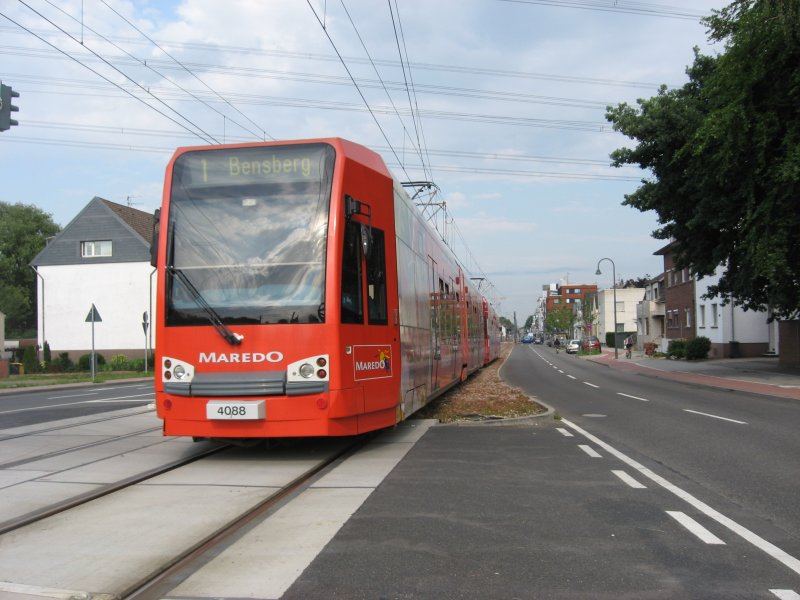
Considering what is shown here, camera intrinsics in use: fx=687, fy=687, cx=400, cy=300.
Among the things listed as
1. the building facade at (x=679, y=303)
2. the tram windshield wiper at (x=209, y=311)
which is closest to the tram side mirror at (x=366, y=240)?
the tram windshield wiper at (x=209, y=311)

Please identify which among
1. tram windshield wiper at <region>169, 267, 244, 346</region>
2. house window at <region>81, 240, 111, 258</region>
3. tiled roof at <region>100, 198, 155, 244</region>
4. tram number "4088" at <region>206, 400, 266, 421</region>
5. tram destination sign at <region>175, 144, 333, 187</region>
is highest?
tiled roof at <region>100, 198, 155, 244</region>

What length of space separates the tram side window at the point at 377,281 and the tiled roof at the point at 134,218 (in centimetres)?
4012

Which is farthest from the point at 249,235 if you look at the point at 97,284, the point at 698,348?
the point at 97,284

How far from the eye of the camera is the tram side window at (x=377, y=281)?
319 inches

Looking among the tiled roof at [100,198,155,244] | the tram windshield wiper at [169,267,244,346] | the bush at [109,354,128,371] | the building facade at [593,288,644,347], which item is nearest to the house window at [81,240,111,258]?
the tiled roof at [100,198,155,244]

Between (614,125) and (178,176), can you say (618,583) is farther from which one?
(614,125)

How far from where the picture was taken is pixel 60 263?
151 ft

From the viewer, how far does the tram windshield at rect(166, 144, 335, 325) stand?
24.6 ft

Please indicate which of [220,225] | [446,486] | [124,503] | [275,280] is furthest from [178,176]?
[446,486]

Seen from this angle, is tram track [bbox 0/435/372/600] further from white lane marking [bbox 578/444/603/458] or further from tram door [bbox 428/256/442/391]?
tram door [bbox 428/256/442/391]

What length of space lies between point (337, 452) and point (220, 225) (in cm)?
318

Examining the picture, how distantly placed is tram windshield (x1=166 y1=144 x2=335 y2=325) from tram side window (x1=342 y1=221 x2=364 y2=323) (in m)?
0.27

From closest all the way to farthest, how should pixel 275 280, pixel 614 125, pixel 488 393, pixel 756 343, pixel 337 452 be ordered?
pixel 275 280 → pixel 337 452 → pixel 488 393 → pixel 614 125 → pixel 756 343

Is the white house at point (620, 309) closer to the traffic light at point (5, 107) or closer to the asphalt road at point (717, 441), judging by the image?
the asphalt road at point (717, 441)
